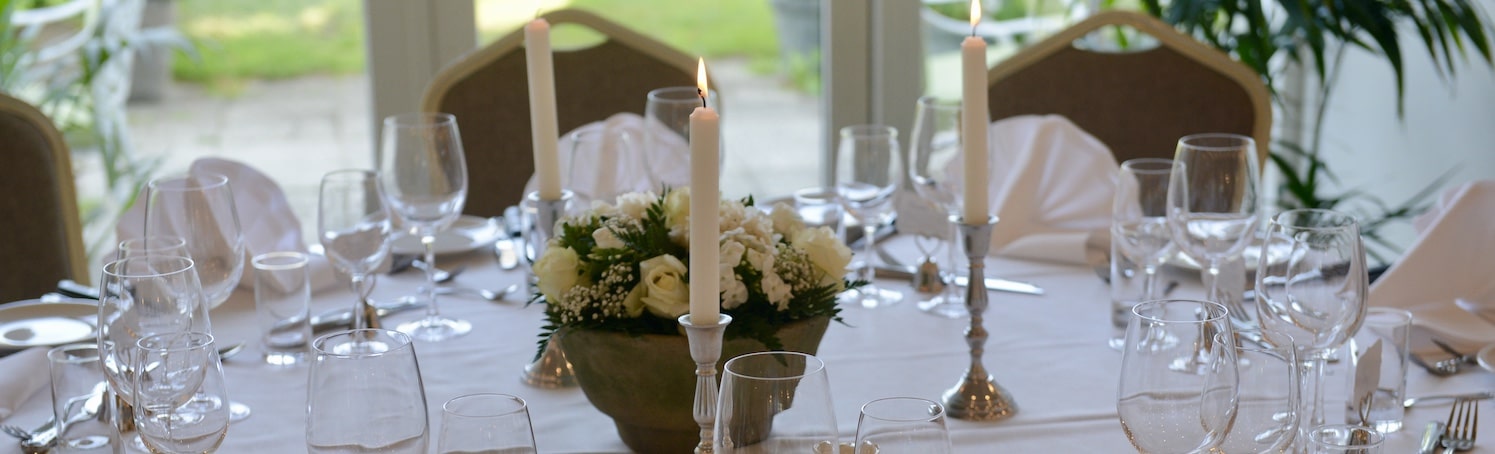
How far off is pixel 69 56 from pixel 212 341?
234cm

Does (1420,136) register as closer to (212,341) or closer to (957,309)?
(957,309)

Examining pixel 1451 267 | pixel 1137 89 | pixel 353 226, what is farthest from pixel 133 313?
pixel 1137 89

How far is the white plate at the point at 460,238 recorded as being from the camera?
1.82 m

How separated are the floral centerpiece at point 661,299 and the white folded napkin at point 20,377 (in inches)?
20.1

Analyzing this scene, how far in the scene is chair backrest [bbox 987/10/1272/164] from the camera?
7.72 feet

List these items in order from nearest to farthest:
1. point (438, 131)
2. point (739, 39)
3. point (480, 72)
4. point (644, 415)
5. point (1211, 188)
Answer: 1. point (644, 415)
2. point (1211, 188)
3. point (438, 131)
4. point (480, 72)
5. point (739, 39)

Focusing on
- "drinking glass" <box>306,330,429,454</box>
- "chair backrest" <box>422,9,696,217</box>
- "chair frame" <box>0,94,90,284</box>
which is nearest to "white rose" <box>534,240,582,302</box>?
"drinking glass" <box>306,330,429,454</box>

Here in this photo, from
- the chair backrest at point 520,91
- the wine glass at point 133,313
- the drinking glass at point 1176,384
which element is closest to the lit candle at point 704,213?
the drinking glass at point 1176,384

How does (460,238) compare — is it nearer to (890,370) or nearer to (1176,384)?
(890,370)

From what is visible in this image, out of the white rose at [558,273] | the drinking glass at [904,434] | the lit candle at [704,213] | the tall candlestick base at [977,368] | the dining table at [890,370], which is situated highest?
the lit candle at [704,213]

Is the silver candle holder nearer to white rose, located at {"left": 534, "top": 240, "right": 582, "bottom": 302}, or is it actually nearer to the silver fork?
white rose, located at {"left": 534, "top": 240, "right": 582, "bottom": 302}

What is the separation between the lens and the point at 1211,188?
1.39 m

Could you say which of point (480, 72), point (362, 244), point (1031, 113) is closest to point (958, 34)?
point (1031, 113)

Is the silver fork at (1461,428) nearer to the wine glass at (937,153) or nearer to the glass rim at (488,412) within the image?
the wine glass at (937,153)
